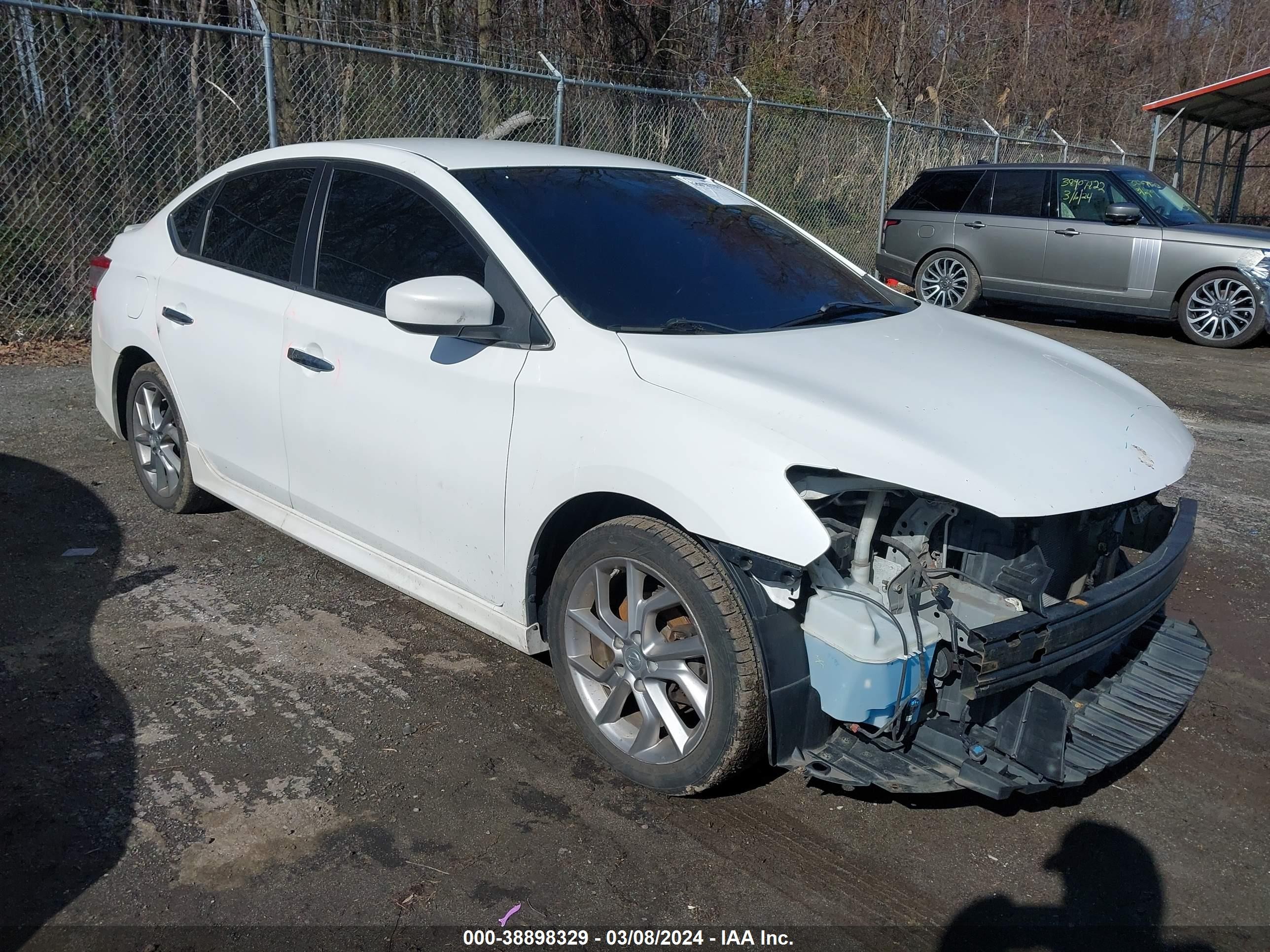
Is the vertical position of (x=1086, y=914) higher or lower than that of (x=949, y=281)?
lower

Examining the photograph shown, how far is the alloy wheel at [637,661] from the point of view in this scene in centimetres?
295

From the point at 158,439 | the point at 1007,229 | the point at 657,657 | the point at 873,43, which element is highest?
the point at 873,43

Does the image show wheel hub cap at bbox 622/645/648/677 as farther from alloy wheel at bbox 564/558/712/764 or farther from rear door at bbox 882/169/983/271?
rear door at bbox 882/169/983/271

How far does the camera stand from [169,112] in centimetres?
922

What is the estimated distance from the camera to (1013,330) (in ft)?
13.4

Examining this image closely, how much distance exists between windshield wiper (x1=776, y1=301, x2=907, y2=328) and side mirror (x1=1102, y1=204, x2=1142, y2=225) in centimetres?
811

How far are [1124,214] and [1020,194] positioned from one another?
1398mm

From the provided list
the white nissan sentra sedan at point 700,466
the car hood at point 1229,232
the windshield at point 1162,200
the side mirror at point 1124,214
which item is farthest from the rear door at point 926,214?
the white nissan sentra sedan at point 700,466

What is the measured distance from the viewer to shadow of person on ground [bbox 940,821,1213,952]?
2.58m

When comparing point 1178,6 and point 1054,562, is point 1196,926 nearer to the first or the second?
point 1054,562

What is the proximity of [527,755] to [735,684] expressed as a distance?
87cm

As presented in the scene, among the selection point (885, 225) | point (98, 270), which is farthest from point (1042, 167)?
point (98, 270)

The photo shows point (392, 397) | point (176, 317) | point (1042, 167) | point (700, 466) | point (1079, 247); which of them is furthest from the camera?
point (1042, 167)

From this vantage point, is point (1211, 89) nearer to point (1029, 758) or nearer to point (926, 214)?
point (926, 214)
